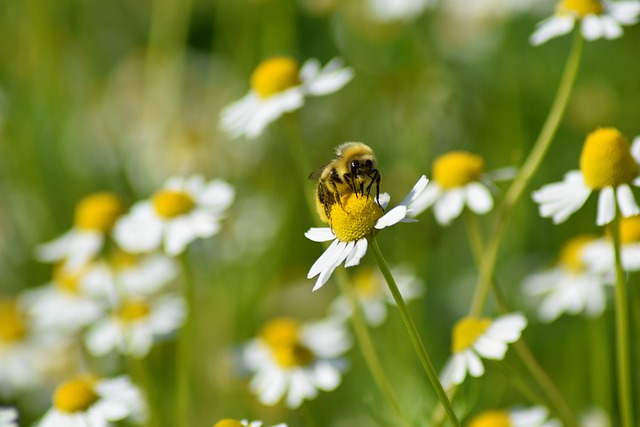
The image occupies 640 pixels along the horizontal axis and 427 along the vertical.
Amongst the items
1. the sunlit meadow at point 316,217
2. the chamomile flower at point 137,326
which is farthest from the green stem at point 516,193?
the chamomile flower at point 137,326

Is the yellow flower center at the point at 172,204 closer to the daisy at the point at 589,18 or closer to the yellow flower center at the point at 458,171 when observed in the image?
the yellow flower center at the point at 458,171

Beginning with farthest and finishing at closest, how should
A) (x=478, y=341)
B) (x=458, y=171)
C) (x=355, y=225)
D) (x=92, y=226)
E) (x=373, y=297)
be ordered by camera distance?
(x=373, y=297) < (x=92, y=226) < (x=458, y=171) < (x=478, y=341) < (x=355, y=225)

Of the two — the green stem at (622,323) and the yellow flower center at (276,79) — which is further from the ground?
the yellow flower center at (276,79)

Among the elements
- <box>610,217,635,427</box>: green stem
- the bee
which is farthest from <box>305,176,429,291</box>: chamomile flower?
<box>610,217,635,427</box>: green stem

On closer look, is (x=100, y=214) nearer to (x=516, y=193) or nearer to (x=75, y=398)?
(x=75, y=398)

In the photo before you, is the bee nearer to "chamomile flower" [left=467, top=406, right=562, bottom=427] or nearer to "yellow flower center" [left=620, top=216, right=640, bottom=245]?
"chamomile flower" [left=467, top=406, right=562, bottom=427]

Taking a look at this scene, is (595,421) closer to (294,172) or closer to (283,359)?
(283,359)

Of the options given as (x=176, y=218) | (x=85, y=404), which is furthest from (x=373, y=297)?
(x=85, y=404)
